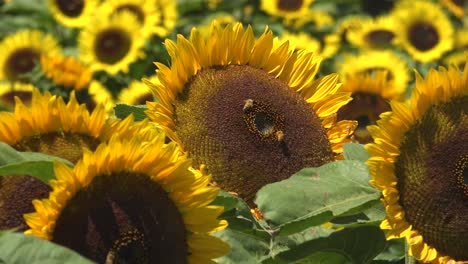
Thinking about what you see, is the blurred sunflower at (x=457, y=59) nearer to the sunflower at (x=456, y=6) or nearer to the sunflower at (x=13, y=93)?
the sunflower at (x=456, y=6)

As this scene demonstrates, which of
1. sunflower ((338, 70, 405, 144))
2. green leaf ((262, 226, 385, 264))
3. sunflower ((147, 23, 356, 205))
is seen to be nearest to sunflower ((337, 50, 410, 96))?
sunflower ((338, 70, 405, 144))

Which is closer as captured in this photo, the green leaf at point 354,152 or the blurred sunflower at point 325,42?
the green leaf at point 354,152

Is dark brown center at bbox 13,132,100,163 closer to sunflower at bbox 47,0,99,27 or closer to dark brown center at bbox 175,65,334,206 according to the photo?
dark brown center at bbox 175,65,334,206

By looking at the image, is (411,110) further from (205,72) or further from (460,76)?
(205,72)

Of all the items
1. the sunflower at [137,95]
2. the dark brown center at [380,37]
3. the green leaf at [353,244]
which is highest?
the green leaf at [353,244]

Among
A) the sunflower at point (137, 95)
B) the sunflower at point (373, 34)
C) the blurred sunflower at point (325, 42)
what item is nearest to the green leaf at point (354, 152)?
the sunflower at point (137, 95)

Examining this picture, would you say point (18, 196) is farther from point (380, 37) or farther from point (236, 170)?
point (380, 37)

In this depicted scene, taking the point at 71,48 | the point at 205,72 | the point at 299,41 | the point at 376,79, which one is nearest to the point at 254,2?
the point at 71,48

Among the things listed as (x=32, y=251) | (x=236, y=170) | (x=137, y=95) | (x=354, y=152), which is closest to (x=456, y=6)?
(x=137, y=95)
